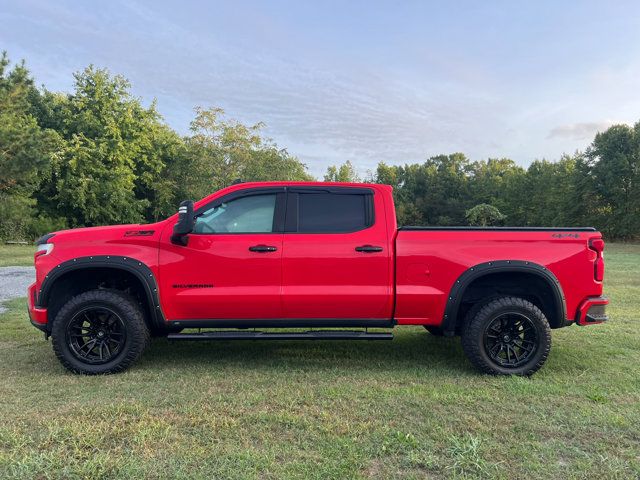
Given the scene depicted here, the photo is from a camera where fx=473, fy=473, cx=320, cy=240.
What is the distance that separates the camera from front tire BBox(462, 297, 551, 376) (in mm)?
4367

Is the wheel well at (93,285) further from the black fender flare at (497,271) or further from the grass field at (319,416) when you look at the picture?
the black fender flare at (497,271)

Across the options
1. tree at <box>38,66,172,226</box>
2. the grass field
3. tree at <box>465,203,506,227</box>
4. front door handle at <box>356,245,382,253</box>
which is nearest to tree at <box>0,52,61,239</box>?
tree at <box>38,66,172,226</box>

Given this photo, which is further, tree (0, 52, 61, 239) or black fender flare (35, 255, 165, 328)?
tree (0, 52, 61, 239)

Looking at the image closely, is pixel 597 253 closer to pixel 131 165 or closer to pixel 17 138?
pixel 17 138

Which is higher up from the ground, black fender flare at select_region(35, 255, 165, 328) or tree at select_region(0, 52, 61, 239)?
tree at select_region(0, 52, 61, 239)

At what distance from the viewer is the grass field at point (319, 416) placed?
9.02 feet

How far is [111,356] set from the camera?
14.6 ft

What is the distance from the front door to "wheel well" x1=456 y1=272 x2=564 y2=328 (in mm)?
1895

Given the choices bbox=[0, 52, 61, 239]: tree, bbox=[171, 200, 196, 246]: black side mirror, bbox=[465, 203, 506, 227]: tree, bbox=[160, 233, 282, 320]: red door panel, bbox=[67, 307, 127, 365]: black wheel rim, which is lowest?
bbox=[67, 307, 127, 365]: black wheel rim

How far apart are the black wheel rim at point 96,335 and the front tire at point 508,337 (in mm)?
3287

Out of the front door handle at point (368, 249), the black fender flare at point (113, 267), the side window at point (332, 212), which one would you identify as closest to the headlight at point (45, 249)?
the black fender flare at point (113, 267)

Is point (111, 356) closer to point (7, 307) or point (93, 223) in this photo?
point (7, 307)

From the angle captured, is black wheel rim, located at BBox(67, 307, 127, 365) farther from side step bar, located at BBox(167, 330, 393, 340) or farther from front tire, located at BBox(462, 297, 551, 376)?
front tire, located at BBox(462, 297, 551, 376)

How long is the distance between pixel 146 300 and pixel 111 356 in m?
0.60
